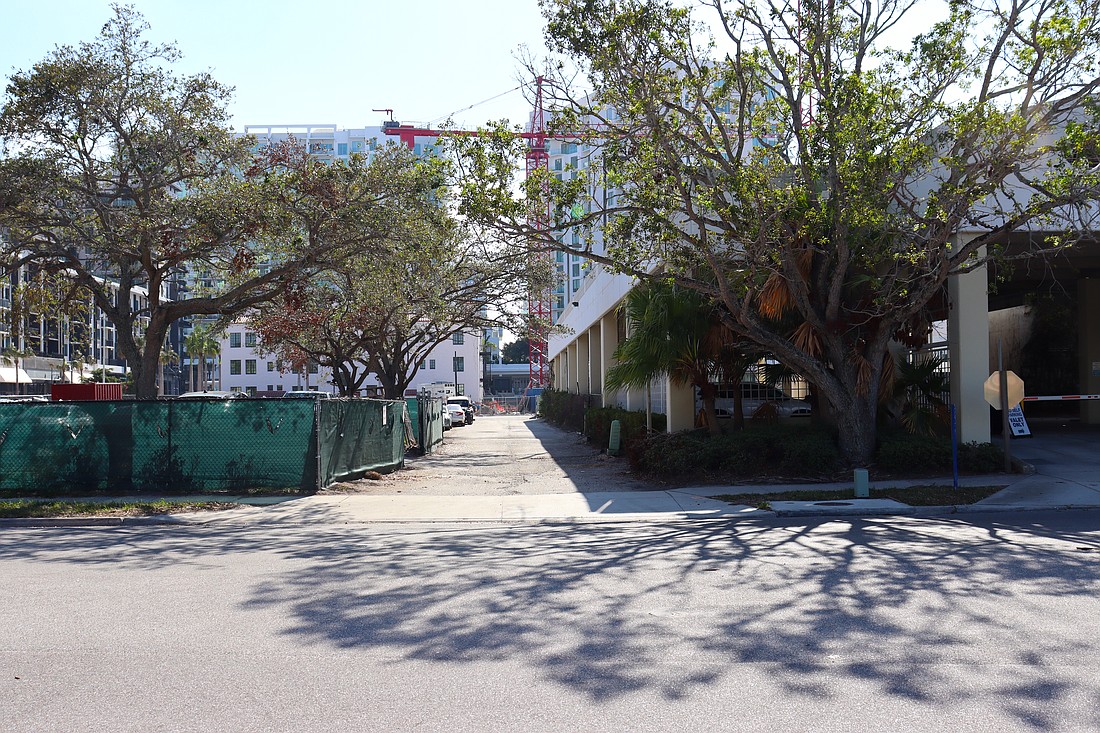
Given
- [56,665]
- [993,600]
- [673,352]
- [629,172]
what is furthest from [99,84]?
[993,600]

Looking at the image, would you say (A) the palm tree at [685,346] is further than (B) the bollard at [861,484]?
Yes

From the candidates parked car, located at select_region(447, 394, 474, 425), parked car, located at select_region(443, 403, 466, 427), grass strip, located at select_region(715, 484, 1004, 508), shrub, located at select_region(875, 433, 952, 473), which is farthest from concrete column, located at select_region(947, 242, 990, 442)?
parked car, located at select_region(447, 394, 474, 425)

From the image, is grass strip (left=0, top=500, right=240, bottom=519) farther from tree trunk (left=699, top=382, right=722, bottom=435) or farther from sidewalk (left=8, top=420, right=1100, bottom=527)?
tree trunk (left=699, top=382, right=722, bottom=435)

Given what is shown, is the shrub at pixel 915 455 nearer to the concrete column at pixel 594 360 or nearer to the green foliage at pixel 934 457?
the green foliage at pixel 934 457

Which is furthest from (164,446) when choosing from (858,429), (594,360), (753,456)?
(594,360)

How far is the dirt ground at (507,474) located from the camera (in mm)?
18078

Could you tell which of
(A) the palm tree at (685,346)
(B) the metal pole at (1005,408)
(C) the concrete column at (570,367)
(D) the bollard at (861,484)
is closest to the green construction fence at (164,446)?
(A) the palm tree at (685,346)

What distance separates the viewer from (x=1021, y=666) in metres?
5.64

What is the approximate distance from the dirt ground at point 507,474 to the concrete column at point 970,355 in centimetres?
621

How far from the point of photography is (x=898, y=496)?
47.1ft

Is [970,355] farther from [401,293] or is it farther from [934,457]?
[401,293]

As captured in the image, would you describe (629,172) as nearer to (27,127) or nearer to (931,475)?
(931,475)

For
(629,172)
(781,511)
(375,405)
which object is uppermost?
(629,172)

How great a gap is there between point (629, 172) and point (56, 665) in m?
12.1
